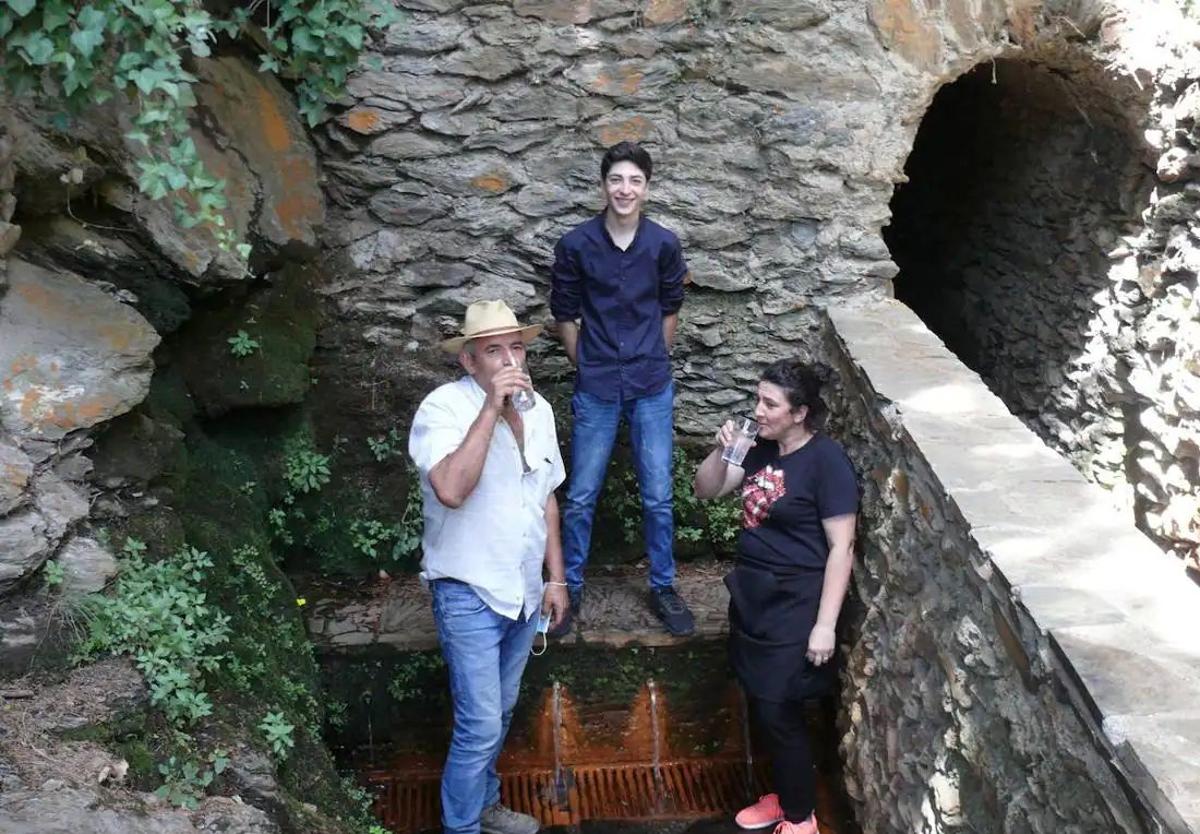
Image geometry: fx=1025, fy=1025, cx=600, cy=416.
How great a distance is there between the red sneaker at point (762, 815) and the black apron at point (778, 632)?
1.69 feet

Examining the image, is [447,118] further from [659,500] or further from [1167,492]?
[1167,492]

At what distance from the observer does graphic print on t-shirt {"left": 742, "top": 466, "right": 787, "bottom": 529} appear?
10.8 ft

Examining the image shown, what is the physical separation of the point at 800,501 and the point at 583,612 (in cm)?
131

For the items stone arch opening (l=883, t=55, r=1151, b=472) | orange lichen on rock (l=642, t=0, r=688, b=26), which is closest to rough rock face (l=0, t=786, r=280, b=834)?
orange lichen on rock (l=642, t=0, r=688, b=26)

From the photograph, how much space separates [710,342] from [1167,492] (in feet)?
6.62

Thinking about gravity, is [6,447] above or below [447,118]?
below

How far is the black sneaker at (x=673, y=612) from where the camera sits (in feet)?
13.3

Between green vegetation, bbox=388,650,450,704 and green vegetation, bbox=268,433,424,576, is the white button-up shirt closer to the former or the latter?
green vegetation, bbox=388,650,450,704

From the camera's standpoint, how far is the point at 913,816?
2859 millimetres

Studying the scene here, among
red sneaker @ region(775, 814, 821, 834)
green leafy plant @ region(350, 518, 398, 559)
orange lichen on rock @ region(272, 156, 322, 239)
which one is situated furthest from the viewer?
green leafy plant @ region(350, 518, 398, 559)

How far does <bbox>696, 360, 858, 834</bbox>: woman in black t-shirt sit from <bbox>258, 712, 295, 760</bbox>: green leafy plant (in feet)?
4.85

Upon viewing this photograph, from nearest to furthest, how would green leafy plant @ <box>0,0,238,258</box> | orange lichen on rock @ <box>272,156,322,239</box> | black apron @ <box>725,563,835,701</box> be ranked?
1. green leafy plant @ <box>0,0,238,258</box>
2. black apron @ <box>725,563,835,701</box>
3. orange lichen on rock @ <box>272,156,322,239</box>

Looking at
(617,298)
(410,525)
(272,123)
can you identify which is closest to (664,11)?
(617,298)

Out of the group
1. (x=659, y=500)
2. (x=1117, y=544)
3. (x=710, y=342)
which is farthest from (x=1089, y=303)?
(x=1117, y=544)
